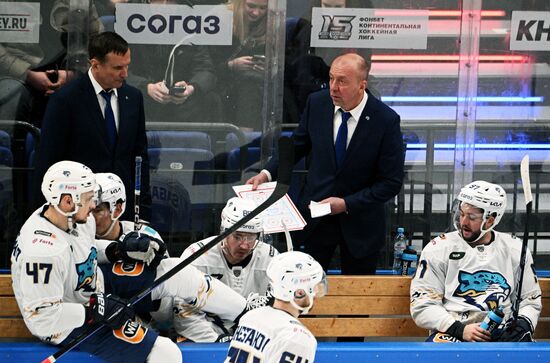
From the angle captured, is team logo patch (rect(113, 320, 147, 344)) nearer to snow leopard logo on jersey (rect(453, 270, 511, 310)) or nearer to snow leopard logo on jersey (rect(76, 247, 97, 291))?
snow leopard logo on jersey (rect(76, 247, 97, 291))

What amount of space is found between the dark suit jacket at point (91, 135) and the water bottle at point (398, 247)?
4.85ft

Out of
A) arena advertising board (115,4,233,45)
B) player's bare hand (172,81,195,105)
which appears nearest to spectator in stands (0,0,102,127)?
arena advertising board (115,4,233,45)

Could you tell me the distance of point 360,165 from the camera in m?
5.93

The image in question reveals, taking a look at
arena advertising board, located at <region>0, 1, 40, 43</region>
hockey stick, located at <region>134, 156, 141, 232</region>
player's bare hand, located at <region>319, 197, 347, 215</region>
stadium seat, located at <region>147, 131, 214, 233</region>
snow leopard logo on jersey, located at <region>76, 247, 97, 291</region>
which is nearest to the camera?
snow leopard logo on jersey, located at <region>76, 247, 97, 291</region>

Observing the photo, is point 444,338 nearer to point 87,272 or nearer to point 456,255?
point 456,255

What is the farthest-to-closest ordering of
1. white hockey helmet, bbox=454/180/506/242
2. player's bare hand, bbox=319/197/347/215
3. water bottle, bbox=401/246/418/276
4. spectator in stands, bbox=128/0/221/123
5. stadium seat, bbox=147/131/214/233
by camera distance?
1. stadium seat, bbox=147/131/214/233
2. spectator in stands, bbox=128/0/221/123
3. water bottle, bbox=401/246/418/276
4. player's bare hand, bbox=319/197/347/215
5. white hockey helmet, bbox=454/180/506/242

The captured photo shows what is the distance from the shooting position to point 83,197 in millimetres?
4652

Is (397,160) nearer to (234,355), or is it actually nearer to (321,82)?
(321,82)

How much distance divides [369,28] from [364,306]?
2.09 metres

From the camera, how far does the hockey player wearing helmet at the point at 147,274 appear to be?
4.90 meters

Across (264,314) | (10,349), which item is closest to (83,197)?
(10,349)

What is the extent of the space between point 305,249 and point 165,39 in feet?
5.69

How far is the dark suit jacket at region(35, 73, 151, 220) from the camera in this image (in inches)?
229

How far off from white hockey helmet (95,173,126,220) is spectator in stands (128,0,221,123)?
2098mm
